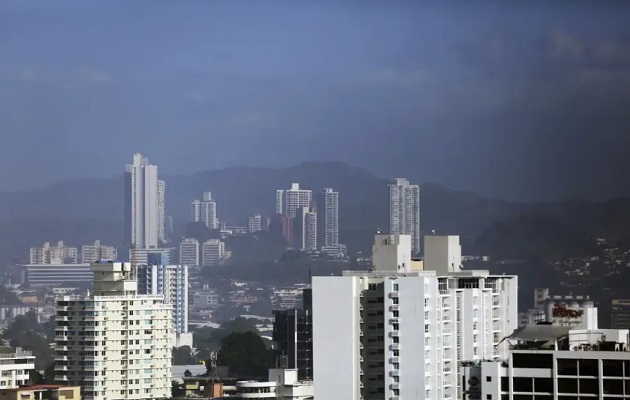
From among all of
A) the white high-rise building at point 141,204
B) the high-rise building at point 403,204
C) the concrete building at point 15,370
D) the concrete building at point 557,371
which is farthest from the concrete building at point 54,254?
the concrete building at point 557,371

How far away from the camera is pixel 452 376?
8.00 m

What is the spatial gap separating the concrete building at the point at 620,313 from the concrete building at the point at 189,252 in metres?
9.74

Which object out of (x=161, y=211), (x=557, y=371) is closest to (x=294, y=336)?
(x=161, y=211)

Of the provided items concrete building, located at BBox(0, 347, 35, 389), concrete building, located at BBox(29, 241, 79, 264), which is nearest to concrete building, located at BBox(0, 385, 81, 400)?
concrete building, located at BBox(0, 347, 35, 389)

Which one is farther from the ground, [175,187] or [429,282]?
[175,187]

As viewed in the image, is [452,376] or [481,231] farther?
[481,231]

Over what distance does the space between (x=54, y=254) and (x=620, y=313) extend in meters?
11.2

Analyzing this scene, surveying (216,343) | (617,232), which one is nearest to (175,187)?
(216,343)

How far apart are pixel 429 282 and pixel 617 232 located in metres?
5.84

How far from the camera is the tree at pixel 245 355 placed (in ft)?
45.0

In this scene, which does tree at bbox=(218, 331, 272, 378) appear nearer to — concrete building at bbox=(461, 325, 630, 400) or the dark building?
the dark building

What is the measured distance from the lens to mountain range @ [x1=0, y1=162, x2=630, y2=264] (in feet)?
45.4

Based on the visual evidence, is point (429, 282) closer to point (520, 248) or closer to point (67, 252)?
point (520, 248)

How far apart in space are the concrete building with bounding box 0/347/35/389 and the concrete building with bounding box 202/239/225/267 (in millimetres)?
10299
